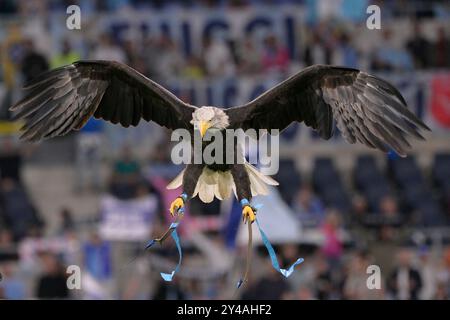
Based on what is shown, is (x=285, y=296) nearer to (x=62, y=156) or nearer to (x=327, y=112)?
(x=327, y=112)

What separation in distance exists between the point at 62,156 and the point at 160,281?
5.30m

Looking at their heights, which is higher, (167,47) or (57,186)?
(167,47)

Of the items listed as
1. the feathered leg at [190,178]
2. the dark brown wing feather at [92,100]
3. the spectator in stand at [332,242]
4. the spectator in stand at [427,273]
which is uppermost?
the dark brown wing feather at [92,100]

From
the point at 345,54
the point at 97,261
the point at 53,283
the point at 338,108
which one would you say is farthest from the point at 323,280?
the point at 345,54

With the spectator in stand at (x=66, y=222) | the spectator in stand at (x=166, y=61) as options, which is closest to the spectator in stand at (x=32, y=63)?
the spectator in stand at (x=166, y=61)

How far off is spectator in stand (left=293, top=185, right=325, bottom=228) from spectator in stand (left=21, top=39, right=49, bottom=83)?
14.5 feet

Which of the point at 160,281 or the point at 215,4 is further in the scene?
the point at 215,4

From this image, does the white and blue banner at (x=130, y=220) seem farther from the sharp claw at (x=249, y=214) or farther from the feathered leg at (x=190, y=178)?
the sharp claw at (x=249, y=214)

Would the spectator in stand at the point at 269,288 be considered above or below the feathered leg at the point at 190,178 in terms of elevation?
below

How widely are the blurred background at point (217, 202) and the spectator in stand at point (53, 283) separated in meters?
0.02

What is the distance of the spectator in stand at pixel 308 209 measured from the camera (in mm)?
23562

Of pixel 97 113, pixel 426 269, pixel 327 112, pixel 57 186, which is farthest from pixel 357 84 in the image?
pixel 57 186

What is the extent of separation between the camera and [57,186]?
26172 mm
